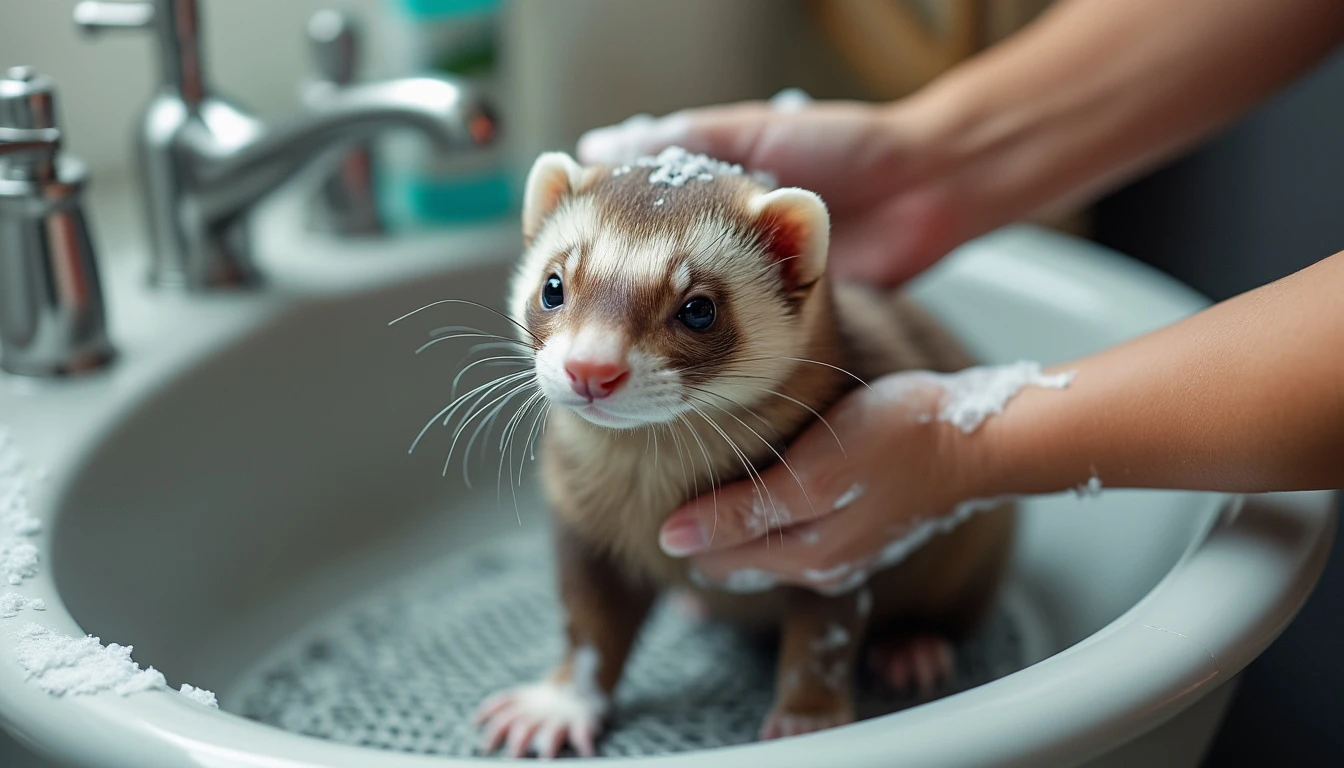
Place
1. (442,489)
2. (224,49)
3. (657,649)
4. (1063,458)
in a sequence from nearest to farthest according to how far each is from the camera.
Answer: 1. (1063,458)
2. (657,649)
3. (442,489)
4. (224,49)

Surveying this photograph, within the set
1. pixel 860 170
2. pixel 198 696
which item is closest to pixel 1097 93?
pixel 860 170

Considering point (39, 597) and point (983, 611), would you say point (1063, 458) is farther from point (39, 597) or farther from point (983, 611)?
point (39, 597)

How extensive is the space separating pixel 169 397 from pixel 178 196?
20 cm

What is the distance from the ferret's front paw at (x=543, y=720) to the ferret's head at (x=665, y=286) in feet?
0.80

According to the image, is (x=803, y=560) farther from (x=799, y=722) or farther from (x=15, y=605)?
(x=15, y=605)

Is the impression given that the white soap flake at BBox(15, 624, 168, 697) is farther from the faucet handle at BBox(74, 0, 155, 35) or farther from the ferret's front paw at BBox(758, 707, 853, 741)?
the faucet handle at BBox(74, 0, 155, 35)

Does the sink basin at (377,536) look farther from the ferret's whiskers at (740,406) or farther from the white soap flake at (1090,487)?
the ferret's whiskers at (740,406)

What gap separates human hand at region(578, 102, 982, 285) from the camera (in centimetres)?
100

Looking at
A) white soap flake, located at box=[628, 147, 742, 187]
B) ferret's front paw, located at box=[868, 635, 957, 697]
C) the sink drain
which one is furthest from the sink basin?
white soap flake, located at box=[628, 147, 742, 187]

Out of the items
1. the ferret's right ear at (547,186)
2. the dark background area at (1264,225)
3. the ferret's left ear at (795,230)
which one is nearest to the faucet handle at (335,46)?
the ferret's right ear at (547,186)

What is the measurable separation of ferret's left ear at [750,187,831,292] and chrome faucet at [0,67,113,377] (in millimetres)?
518

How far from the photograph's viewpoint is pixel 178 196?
105 centimetres

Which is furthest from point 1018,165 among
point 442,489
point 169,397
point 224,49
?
point 224,49

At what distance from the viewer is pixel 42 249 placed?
91cm
